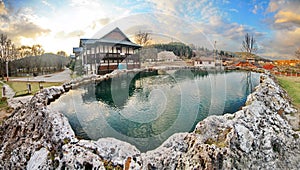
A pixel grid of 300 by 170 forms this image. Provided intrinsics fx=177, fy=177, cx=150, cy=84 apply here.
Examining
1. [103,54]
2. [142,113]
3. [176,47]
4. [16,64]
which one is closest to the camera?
[142,113]

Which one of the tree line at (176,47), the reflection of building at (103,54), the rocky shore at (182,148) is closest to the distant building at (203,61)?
the tree line at (176,47)

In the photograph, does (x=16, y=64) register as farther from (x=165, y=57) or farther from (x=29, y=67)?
(x=165, y=57)

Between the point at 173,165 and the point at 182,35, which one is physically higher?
the point at 182,35

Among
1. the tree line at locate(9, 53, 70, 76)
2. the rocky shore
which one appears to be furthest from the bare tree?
the rocky shore

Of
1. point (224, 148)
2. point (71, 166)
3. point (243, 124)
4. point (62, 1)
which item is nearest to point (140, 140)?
point (71, 166)

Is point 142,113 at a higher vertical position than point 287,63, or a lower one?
lower

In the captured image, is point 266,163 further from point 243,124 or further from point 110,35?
point 110,35

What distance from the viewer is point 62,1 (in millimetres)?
20094

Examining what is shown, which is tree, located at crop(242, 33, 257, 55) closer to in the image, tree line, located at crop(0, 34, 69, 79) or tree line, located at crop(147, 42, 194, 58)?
tree line, located at crop(147, 42, 194, 58)

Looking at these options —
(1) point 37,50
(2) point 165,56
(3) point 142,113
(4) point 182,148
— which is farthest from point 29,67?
(4) point 182,148

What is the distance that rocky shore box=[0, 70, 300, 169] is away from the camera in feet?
18.5

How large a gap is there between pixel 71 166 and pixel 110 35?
99.6 ft

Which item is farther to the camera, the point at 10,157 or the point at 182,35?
the point at 182,35

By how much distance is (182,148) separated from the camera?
6.26m
